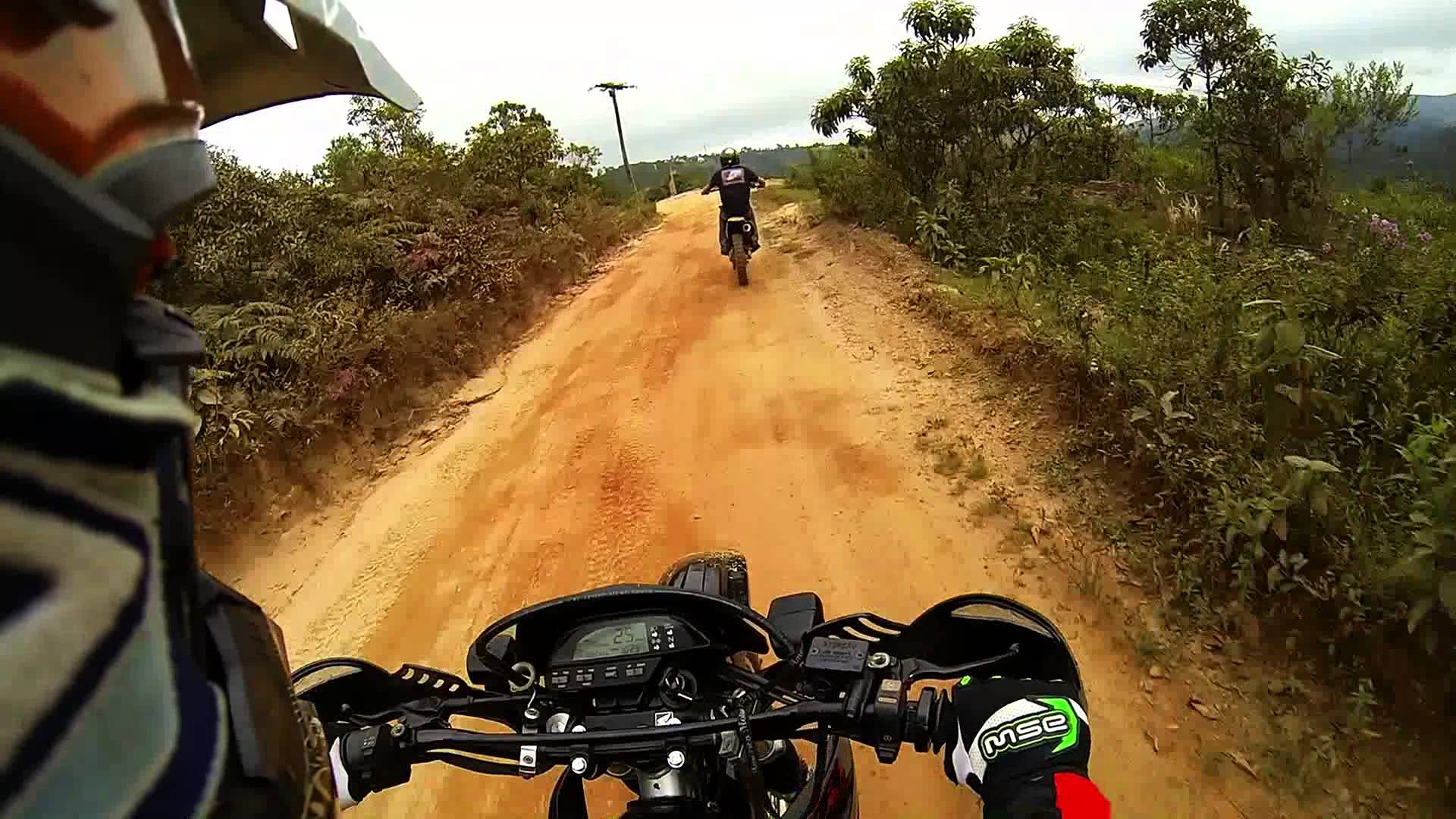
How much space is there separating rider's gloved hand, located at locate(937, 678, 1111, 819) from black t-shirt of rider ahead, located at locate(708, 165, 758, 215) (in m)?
8.50

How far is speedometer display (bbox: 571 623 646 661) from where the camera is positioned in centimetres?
181

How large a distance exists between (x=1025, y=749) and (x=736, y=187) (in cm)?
884

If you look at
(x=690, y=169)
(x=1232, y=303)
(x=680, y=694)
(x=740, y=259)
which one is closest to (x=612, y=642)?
(x=680, y=694)

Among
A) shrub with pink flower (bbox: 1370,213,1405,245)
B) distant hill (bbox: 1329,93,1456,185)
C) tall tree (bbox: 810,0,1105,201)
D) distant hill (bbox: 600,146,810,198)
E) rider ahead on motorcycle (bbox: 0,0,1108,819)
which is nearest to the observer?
rider ahead on motorcycle (bbox: 0,0,1108,819)

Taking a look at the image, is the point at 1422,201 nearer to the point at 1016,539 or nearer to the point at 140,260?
the point at 1016,539

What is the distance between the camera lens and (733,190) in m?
9.70

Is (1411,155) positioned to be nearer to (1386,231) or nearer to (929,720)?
(1386,231)

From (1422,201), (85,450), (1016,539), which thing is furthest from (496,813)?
(1422,201)

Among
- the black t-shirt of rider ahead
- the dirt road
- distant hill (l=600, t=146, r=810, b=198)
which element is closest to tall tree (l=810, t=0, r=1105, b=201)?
the black t-shirt of rider ahead

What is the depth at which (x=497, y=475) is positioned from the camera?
19.1 feet

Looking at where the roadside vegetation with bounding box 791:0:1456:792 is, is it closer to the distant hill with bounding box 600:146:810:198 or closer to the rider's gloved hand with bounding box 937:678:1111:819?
the rider's gloved hand with bounding box 937:678:1111:819

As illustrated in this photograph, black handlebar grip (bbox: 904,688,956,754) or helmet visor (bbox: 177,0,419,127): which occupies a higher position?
helmet visor (bbox: 177,0,419,127)

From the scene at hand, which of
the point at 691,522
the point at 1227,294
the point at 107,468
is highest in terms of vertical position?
the point at 107,468

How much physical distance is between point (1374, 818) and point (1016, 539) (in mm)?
1734
